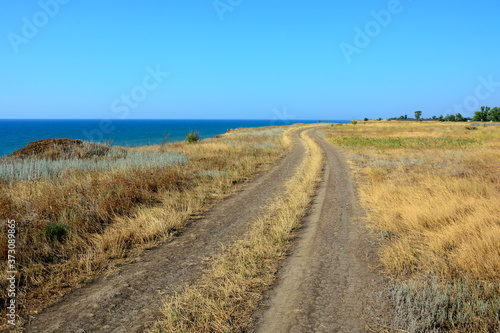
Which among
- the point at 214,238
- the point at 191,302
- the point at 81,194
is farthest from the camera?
the point at 81,194

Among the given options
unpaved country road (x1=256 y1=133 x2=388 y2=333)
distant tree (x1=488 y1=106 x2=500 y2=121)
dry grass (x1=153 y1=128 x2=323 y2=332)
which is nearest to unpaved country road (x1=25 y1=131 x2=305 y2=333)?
dry grass (x1=153 y1=128 x2=323 y2=332)

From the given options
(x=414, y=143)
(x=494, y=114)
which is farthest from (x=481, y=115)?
(x=414, y=143)

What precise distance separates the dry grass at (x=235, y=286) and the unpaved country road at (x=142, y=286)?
0.92ft

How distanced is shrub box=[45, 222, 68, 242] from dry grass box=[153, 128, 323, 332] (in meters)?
3.42

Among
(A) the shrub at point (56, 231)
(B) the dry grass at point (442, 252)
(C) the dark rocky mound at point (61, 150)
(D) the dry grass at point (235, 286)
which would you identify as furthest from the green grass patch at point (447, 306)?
(C) the dark rocky mound at point (61, 150)

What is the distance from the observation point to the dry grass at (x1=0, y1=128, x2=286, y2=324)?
15.8ft

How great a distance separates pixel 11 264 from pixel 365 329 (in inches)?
221

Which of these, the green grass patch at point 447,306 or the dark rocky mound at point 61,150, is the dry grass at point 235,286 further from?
the dark rocky mound at point 61,150

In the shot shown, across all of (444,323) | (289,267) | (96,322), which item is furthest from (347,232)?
(96,322)

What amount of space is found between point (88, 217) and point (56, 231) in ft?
3.07

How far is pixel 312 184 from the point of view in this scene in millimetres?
11828

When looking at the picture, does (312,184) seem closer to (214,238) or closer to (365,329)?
(214,238)

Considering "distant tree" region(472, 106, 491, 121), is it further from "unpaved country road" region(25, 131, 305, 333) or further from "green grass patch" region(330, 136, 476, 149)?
"unpaved country road" region(25, 131, 305, 333)

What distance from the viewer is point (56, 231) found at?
6.01 metres
